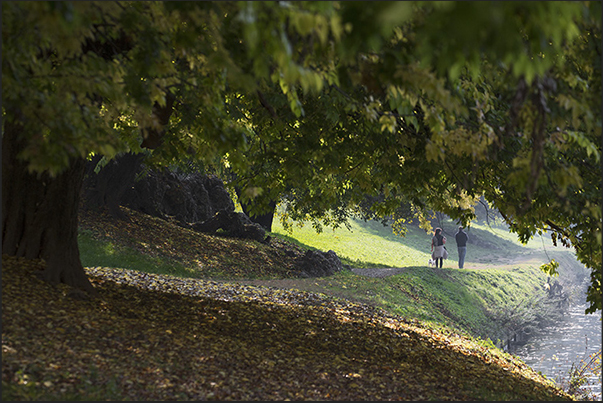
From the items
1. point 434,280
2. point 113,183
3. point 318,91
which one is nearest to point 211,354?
point 318,91

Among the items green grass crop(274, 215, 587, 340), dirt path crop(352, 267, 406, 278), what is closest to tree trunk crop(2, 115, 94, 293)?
green grass crop(274, 215, 587, 340)

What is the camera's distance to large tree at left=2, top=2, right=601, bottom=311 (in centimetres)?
312

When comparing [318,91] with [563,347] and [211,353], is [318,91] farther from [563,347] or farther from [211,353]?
[563,347]

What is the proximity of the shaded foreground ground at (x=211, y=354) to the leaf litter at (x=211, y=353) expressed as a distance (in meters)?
0.02

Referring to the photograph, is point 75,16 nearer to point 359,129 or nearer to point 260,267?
point 359,129

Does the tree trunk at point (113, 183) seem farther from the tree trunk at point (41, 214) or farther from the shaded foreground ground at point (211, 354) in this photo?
the tree trunk at point (41, 214)

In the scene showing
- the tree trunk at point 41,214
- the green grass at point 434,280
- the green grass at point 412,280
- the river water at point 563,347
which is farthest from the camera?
the green grass at point 434,280

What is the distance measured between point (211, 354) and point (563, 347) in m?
14.5

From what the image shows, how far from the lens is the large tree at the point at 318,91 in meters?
3.12

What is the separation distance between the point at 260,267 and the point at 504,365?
10706mm

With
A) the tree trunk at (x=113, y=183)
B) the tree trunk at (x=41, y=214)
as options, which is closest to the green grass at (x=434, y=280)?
the tree trunk at (x=113, y=183)

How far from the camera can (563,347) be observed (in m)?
17.1

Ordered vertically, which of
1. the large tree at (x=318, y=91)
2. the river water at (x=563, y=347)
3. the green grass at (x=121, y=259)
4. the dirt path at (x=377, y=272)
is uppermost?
the large tree at (x=318, y=91)

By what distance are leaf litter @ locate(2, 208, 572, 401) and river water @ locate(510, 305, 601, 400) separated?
4365 mm
